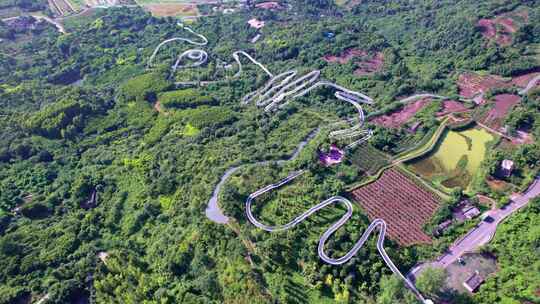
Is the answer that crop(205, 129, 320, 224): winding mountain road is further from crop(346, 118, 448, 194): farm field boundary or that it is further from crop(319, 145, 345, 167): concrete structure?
crop(346, 118, 448, 194): farm field boundary

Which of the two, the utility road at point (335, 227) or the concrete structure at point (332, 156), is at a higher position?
the concrete structure at point (332, 156)

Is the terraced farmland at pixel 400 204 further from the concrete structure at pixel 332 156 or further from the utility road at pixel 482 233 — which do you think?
A: the concrete structure at pixel 332 156

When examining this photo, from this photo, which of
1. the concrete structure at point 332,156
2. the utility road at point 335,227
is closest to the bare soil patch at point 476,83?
the concrete structure at point 332,156

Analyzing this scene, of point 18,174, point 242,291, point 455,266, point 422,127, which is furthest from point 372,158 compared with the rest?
point 18,174

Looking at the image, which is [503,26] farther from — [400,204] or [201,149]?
[201,149]

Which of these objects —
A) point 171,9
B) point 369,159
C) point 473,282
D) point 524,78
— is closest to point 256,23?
point 171,9

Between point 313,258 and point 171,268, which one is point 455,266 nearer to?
point 313,258
